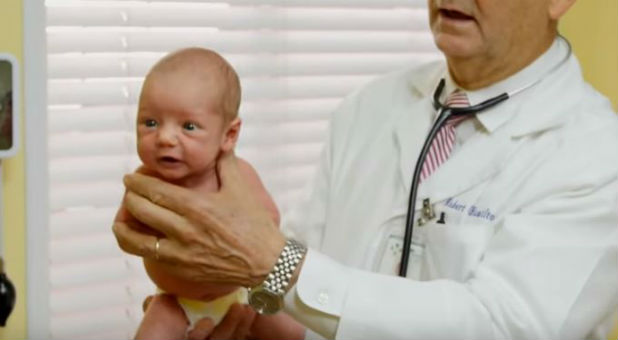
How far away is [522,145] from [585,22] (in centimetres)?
101

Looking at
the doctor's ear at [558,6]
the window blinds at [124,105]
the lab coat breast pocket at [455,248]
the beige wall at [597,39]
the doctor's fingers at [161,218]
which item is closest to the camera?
the doctor's fingers at [161,218]

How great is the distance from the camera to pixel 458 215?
5.43 ft

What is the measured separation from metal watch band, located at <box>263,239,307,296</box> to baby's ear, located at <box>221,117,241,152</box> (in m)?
0.20

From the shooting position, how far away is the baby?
1.47m

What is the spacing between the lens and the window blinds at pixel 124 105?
1.94m

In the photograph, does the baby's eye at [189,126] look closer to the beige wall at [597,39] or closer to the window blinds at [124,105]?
the window blinds at [124,105]

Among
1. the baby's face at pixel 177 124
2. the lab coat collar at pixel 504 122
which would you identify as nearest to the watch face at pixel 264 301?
the baby's face at pixel 177 124

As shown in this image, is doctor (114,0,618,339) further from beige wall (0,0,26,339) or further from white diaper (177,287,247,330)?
beige wall (0,0,26,339)

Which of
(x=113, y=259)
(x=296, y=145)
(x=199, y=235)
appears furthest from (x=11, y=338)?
(x=296, y=145)

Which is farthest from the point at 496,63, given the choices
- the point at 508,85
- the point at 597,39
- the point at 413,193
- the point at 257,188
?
the point at 597,39

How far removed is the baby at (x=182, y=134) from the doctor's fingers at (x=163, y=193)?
0.03 metres

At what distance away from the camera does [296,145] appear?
230cm

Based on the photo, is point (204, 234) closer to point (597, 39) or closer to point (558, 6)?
point (558, 6)

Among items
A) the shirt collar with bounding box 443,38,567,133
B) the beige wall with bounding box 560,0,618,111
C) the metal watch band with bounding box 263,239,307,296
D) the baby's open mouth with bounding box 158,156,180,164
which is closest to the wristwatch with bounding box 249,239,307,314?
the metal watch band with bounding box 263,239,307,296
